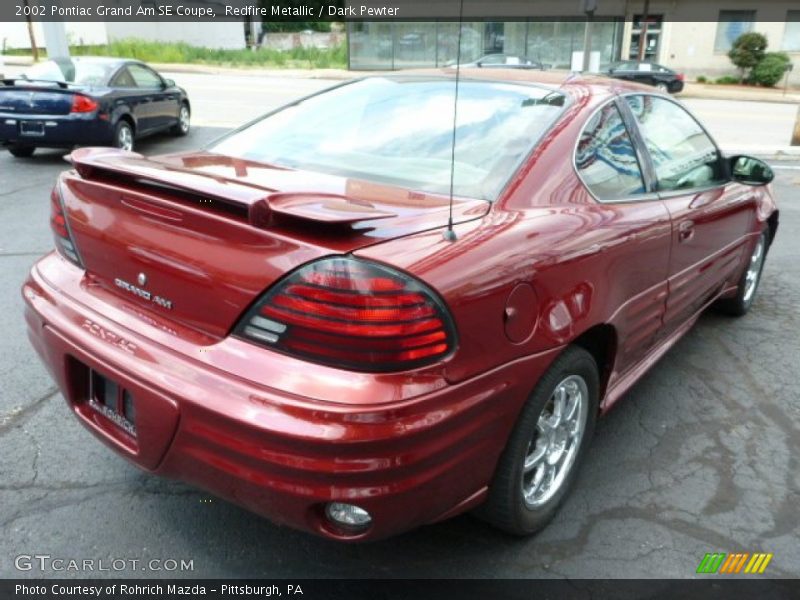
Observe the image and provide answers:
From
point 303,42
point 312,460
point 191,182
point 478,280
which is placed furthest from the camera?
point 303,42

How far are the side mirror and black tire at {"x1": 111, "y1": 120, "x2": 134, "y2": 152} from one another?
26.0 ft

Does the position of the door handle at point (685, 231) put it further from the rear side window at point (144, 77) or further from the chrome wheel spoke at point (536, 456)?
the rear side window at point (144, 77)

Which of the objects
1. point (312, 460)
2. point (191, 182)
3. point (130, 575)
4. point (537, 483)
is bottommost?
point (130, 575)

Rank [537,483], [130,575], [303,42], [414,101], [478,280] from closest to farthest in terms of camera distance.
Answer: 1. [478,280]
2. [130,575]
3. [537,483]
4. [414,101]
5. [303,42]

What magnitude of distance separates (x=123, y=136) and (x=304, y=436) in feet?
29.7

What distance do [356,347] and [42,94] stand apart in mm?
8723

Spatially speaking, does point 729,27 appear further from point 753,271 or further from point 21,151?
point 753,271

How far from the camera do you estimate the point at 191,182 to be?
6.74ft

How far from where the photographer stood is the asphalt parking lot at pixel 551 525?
93.1 inches

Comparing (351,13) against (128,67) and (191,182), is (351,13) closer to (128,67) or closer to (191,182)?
(128,67)

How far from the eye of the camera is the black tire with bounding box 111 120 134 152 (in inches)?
367

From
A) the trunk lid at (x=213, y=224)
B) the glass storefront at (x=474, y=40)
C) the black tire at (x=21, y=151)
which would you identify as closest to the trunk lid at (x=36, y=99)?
the black tire at (x=21, y=151)

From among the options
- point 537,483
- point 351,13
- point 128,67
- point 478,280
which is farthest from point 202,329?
point 351,13
